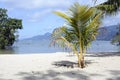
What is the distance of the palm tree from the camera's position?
11.1 m

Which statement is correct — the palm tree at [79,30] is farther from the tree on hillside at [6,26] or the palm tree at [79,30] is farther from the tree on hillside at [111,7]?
the tree on hillside at [6,26]

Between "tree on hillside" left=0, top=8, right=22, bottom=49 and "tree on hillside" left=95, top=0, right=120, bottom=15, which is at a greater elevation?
"tree on hillside" left=0, top=8, right=22, bottom=49

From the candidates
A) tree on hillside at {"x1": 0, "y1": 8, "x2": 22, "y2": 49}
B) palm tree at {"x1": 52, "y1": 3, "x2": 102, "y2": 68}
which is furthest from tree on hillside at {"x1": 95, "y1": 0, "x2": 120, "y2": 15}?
tree on hillside at {"x1": 0, "y1": 8, "x2": 22, "y2": 49}

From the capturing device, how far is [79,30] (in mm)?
11211

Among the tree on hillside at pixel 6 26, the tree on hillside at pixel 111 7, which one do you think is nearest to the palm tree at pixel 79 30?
the tree on hillside at pixel 111 7

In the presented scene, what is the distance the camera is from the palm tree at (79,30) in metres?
11.1

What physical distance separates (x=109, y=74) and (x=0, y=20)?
42.7 metres

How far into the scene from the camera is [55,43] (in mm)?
11375

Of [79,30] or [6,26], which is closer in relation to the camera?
[79,30]

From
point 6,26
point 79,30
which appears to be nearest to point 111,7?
point 79,30

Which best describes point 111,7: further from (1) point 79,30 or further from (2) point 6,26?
(2) point 6,26

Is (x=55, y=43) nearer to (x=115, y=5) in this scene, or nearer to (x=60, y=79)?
(x=60, y=79)

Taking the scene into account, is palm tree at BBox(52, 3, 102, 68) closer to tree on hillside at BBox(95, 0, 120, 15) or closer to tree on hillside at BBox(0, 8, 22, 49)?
tree on hillside at BBox(95, 0, 120, 15)

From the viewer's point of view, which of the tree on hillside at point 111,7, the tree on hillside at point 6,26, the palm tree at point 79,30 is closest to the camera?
the palm tree at point 79,30
